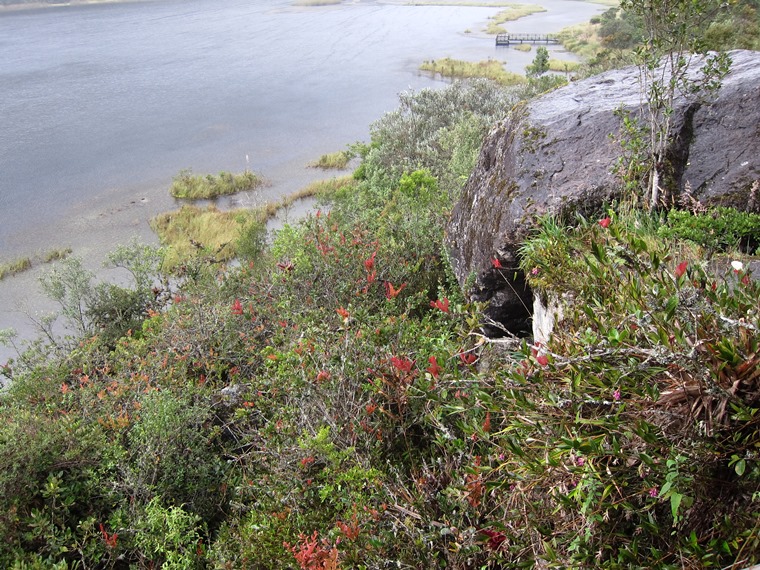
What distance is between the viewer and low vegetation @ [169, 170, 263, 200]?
2419 centimetres

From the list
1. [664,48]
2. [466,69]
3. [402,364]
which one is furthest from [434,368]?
[466,69]

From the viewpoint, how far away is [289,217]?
20734mm

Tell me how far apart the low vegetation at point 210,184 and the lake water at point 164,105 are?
0.75 m

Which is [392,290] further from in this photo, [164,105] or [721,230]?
[164,105]

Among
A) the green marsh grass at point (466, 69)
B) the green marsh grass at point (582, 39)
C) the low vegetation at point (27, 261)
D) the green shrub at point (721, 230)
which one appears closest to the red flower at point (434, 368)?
the green shrub at point (721, 230)

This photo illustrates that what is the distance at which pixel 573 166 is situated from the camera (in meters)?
5.96

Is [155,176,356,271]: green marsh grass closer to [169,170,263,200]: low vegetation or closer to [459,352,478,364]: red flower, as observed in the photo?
[169,170,263,200]: low vegetation

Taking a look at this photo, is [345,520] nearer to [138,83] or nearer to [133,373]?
[133,373]

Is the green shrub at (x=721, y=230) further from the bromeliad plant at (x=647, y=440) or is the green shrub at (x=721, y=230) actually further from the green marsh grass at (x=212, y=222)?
the green marsh grass at (x=212, y=222)

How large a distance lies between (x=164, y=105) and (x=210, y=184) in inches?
555

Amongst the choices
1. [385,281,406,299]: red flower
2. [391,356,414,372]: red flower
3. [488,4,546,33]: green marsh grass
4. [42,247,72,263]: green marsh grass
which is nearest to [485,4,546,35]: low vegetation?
[488,4,546,33]: green marsh grass

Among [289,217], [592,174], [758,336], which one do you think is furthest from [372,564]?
[289,217]

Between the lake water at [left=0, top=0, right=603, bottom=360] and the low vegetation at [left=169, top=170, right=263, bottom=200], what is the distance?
75 centimetres

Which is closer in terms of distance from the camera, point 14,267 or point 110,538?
point 110,538
